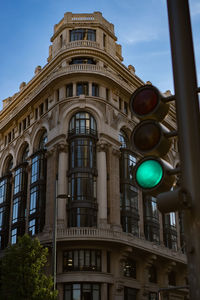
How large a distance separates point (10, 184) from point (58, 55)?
1794 centimetres

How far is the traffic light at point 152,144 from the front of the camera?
10.7 feet

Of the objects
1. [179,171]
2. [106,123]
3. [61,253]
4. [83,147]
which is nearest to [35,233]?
[61,253]

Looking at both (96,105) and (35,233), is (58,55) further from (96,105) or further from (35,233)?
(35,233)

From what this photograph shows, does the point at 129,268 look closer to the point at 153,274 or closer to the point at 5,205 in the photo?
the point at 153,274

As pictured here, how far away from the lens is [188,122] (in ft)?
10.2

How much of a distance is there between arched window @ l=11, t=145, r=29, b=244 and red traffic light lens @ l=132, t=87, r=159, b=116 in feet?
145

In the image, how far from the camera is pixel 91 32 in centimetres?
5012

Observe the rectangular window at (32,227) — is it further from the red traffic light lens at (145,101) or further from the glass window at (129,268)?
the red traffic light lens at (145,101)

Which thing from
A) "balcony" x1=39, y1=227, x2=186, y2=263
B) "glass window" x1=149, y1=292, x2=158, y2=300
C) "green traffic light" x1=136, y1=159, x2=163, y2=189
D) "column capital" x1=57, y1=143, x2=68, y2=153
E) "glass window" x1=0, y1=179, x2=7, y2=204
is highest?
"column capital" x1=57, y1=143, x2=68, y2=153

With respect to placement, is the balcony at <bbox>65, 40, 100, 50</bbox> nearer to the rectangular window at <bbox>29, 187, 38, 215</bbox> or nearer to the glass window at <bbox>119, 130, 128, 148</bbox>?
the glass window at <bbox>119, 130, 128, 148</bbox>

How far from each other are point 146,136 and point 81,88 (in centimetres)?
4286

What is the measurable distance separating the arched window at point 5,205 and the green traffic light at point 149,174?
4814 centimetres

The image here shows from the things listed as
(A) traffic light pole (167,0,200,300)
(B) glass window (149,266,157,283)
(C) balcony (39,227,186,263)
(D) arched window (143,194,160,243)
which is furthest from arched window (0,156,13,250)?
(A) traffic light pole (167,0,200,300)

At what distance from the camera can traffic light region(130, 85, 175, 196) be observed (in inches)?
128
